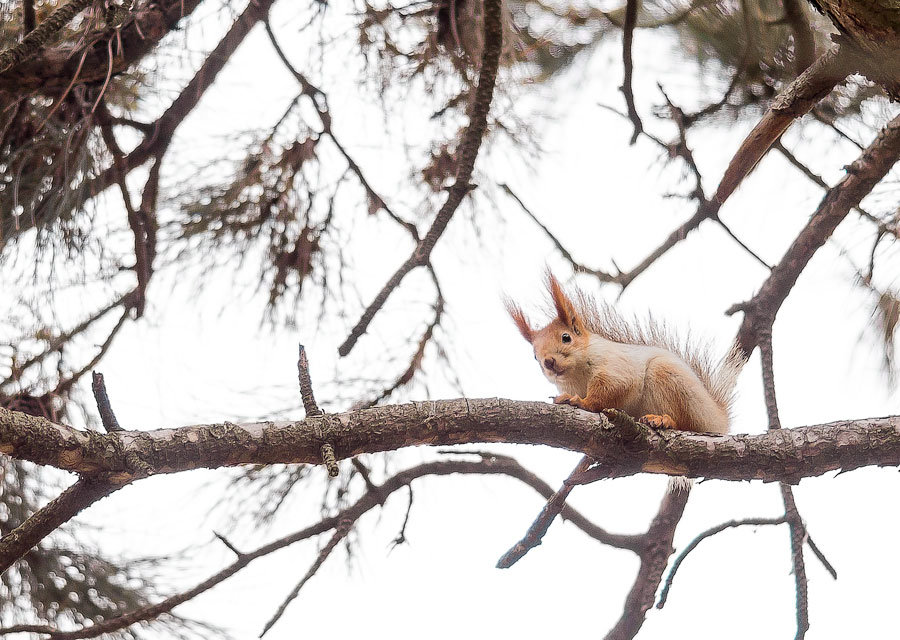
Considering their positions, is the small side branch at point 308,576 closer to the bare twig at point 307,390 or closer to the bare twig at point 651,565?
the bare twig at point 307,390

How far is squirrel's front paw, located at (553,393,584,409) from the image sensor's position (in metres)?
1.16

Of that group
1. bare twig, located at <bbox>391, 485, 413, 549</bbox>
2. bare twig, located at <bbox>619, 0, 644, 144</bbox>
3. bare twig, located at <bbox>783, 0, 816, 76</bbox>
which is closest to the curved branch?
bare twig, located at <bbox>391, 485, 413, 549</bbox>

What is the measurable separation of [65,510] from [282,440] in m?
0.19

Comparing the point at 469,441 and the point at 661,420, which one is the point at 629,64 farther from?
the point at 469,441

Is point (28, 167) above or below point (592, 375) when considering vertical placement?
above

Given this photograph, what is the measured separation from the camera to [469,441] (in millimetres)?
924

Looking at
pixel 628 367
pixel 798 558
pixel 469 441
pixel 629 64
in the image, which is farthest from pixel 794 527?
pixel 629 64

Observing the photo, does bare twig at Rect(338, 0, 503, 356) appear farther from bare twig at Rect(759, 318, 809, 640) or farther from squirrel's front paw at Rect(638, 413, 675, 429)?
bare twig at Rect(759, 318, 809, 640)

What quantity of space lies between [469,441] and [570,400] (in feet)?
0.93

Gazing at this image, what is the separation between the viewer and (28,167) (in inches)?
55.1

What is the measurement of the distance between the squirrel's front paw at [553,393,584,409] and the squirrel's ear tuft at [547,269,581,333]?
11 centimetres

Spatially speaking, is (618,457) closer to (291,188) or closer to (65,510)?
(65,510)

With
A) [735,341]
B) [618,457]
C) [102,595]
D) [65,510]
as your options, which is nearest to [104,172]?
[102,595]

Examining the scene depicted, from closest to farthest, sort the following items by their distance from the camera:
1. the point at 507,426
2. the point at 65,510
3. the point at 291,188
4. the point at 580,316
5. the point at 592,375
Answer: the point at 65,510 → the point at 507,426 → the point at 592,375 → the point at 580,316 → the point at 291,188
